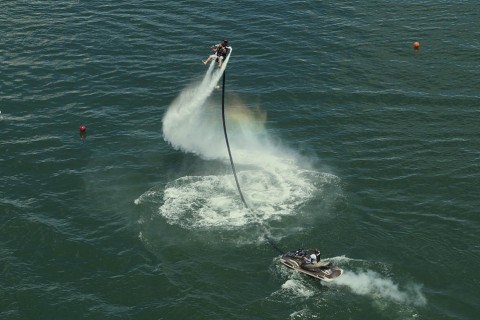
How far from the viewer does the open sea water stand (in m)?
60.4

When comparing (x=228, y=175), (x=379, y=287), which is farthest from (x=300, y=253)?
(x=228, y=175)

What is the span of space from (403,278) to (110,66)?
5432 centimetres

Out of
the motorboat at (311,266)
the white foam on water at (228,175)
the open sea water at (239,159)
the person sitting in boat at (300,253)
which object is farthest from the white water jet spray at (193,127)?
the motorboat at (311,266)

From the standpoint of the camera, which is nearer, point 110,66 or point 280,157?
point 280,157

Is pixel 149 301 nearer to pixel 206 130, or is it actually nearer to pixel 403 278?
pixel 403 278

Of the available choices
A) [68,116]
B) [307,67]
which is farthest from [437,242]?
[68,116]

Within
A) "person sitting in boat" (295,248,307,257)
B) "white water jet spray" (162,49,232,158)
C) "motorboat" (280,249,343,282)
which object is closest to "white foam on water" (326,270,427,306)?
"motorboat" (280,249,343,282)

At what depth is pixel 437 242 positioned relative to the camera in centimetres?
6512

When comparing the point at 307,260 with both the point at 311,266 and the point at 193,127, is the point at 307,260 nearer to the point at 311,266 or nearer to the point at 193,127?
the point at 311,266

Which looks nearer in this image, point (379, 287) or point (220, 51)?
point (379, 287)

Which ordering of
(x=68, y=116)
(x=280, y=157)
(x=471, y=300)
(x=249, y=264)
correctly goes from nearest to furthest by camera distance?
(x=471, y=300)
(x=249, y=264)
(x=280, y=157)
(x=68, y=116)

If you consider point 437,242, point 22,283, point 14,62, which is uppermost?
point 14,62

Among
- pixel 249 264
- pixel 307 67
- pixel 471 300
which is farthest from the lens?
pixel 307 67

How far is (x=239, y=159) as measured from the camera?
80.1m
